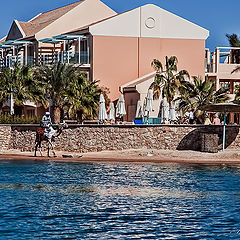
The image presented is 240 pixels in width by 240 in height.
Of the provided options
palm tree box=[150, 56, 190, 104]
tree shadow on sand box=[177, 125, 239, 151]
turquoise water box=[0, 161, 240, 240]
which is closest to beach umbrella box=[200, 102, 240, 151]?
tree shadow on sand box=[177, 125, 239, 151]

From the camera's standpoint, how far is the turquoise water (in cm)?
1572

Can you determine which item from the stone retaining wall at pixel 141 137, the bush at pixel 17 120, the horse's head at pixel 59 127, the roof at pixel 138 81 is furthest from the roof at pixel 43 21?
the stone retaining wall at pixel 141 137

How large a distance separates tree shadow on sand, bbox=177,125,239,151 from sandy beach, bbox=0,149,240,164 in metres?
0.96

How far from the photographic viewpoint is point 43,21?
6141 cm

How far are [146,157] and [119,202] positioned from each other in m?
14.2

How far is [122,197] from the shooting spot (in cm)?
2058

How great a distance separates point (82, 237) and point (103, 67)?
36966mm

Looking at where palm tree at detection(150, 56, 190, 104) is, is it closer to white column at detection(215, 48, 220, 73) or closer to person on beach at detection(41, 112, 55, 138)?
white column at detection(215, 48, 220, 73)

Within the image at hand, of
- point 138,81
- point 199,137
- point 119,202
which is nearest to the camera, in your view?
point 119,202

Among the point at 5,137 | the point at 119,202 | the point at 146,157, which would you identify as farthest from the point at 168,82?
the point at 119,202

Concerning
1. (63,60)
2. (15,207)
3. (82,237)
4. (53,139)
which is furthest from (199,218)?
(63,60)

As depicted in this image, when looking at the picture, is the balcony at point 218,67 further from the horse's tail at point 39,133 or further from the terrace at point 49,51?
the horse's tail at point 39,133

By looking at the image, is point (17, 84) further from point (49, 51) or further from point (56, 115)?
point (49, 51)

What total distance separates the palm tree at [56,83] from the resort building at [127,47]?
310 inches
